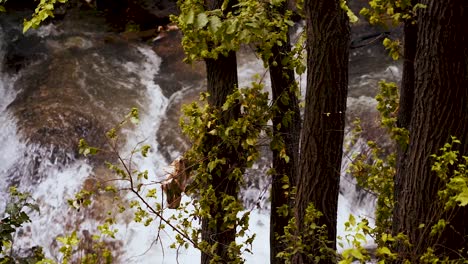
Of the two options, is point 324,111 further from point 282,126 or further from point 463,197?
point 463,197

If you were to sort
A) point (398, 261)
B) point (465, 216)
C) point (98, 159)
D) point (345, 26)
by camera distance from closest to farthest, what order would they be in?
point (465, 216)
point (398, 261)
point (345, 26)
point (98, 159)

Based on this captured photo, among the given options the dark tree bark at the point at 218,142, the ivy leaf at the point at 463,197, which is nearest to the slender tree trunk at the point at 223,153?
the dark tree bark at the point at 218,142

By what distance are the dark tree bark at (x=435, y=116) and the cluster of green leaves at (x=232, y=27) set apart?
0.87 metres

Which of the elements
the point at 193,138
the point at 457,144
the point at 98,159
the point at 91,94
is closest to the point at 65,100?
the point at 91,94

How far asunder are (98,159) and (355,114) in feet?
12.4

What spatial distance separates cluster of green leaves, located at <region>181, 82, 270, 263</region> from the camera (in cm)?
446

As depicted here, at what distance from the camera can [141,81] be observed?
10656 mm

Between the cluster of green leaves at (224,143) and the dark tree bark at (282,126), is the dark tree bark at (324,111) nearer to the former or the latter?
the cluster of green leaves at (224,143)

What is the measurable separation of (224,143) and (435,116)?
179cm

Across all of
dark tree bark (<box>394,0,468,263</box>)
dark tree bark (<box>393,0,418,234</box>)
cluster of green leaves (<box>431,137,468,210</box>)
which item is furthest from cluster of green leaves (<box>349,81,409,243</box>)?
cluster of green leaves (<box>431,137,468,210</box>)

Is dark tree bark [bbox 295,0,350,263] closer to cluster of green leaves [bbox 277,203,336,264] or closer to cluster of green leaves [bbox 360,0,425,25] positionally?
cluster of green leaves [bbox 277,203,336,264]

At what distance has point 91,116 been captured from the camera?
30.4ft

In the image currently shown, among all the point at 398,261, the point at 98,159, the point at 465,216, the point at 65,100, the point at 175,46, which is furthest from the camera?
the point at 175,46

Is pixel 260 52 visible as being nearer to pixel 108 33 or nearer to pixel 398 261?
pixel 398 261
